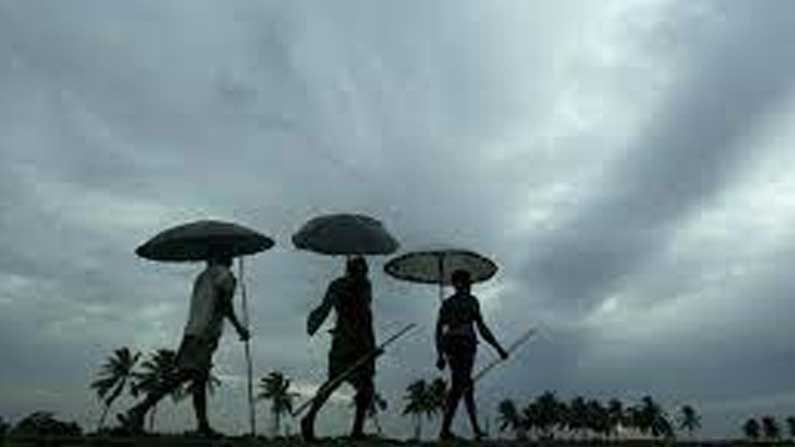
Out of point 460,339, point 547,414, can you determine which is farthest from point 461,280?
point 547,414

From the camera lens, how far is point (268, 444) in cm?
1146

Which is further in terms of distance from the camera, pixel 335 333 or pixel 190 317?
pixel 335 333

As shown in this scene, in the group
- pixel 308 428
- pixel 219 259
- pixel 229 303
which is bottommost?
pixel 308 428

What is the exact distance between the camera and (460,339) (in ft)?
47.1

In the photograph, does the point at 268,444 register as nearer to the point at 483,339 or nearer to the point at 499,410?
the point at 483,339

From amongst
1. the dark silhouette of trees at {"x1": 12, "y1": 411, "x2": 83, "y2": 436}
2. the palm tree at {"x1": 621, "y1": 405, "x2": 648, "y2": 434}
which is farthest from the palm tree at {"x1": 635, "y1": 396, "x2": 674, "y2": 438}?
the dark silhouette of trees at {"x1": 12, "y1": 411, "x2": 83, "y2": 436}

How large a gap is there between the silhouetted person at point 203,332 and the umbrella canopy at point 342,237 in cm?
121

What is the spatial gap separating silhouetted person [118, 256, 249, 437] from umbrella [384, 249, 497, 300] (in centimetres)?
325

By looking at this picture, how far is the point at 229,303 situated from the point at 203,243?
75 centimetres

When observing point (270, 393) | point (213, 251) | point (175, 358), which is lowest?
point (175, 358)

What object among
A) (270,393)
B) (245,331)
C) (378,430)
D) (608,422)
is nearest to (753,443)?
(378,430)

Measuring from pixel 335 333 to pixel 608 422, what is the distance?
132 metres

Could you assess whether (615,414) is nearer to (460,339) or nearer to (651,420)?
(651,420)

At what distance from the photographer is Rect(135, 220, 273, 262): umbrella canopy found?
13055 mm
